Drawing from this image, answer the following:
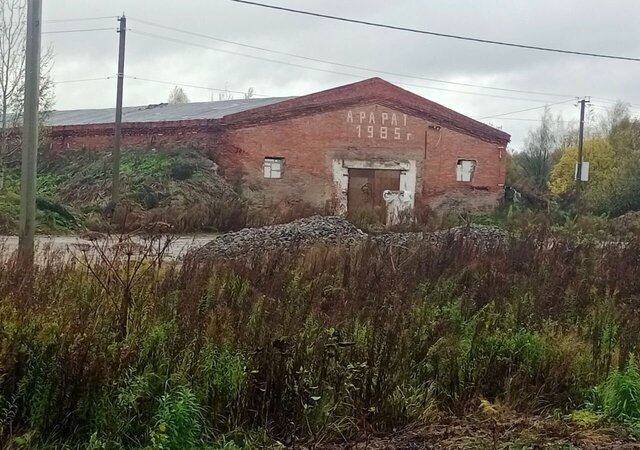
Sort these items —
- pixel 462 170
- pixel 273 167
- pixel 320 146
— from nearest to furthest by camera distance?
1. pixel 273 167
2. pixel 320 146
3. pixel 462 170

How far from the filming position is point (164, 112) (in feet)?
121

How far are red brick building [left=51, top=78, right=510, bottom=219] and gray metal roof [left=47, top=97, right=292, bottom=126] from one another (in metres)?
0.27

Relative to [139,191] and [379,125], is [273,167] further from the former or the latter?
[139,191]

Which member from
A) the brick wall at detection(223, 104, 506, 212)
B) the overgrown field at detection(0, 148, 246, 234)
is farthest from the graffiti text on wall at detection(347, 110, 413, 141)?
the overgrown field at detection(0, 148, 246, 234)

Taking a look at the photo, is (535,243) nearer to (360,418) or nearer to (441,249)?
(441,249)

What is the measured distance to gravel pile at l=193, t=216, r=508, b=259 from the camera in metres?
11.9

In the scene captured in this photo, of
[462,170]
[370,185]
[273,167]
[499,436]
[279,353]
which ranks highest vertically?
[462,170]

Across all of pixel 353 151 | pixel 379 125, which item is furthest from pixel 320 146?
pixel 379 125

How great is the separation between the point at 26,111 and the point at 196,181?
56.3ft

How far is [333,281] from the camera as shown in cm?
854

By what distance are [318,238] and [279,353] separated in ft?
29.9

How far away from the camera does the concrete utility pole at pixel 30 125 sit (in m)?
9.42

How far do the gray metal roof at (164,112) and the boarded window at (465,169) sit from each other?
8120 mm

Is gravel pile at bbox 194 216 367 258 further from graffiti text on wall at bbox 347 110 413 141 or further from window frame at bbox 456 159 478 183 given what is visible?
window frame at bbox 456 159 478 183
